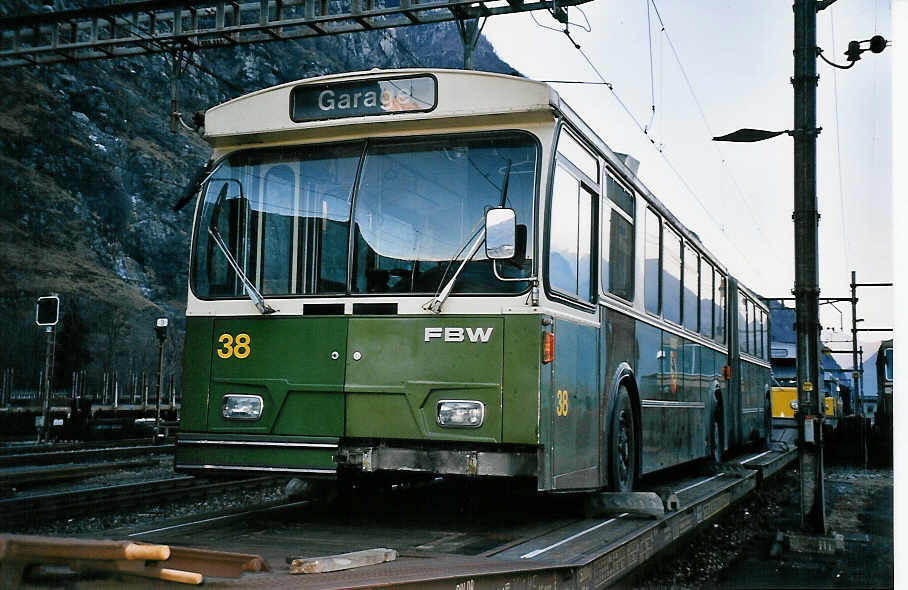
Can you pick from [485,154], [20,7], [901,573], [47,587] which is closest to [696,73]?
[485,154]

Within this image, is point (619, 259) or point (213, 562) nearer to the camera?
point (213, 562)

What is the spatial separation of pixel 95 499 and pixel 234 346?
12.5ft

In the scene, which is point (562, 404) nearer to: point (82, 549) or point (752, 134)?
point (752, 134)

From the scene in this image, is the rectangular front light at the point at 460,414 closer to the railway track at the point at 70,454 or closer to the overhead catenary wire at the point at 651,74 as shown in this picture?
the overhead catenary wire at the point at 651,74

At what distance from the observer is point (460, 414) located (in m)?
6.45

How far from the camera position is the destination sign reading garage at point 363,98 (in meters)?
6.85

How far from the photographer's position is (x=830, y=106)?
9.29 m

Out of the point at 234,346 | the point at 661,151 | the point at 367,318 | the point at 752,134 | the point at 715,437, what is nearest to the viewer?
the point at 367,318

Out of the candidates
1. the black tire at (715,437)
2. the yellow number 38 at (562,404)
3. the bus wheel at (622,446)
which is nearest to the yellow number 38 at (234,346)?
the yellow number 38 at (562,404)

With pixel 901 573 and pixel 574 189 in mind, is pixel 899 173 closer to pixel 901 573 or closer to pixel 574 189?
pixel 901 573

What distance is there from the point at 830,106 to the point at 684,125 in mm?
4806

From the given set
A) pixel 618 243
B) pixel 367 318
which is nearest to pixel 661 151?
pixel 618 243

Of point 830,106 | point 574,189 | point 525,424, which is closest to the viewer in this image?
point 525,424

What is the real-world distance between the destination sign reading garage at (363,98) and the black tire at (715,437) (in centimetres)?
796
